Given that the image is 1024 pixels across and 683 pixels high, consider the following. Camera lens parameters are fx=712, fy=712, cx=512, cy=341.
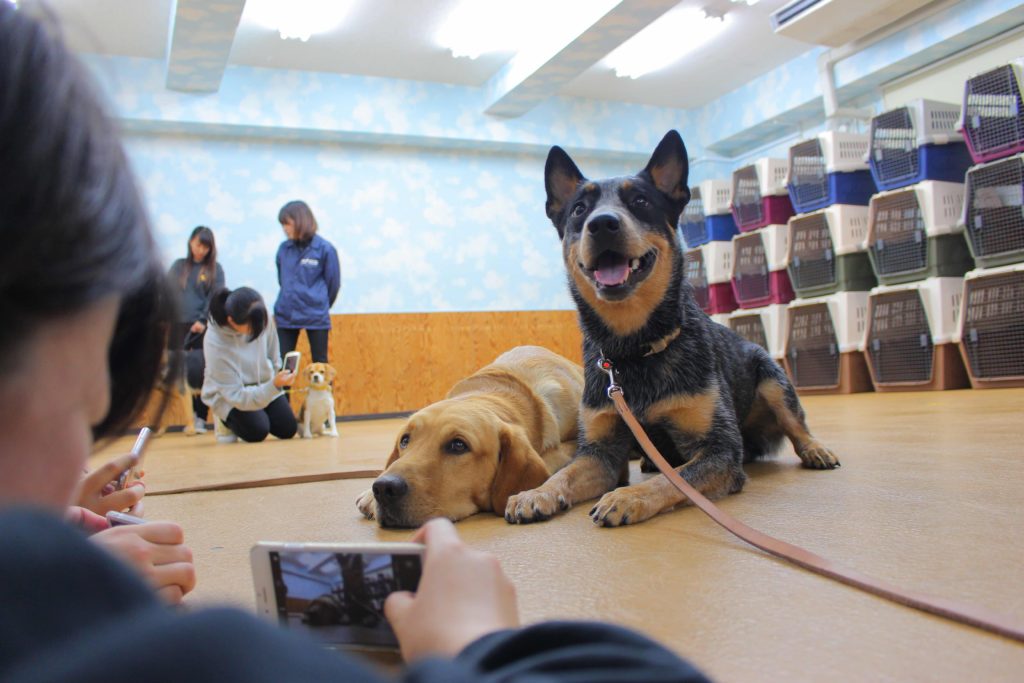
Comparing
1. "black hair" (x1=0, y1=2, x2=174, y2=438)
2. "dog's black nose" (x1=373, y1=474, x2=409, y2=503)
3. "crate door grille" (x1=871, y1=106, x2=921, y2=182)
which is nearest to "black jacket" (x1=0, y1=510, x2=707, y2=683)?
"black hair" (x1=0, y1=2, x2=174, y2=438)

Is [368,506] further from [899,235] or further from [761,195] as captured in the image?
[761,195]

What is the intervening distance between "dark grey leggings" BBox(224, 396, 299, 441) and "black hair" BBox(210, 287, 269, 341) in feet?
2.82

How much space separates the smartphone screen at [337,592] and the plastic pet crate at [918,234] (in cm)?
736

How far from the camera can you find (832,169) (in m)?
7.94

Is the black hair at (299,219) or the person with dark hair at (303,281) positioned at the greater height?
the black hair at (299,219)

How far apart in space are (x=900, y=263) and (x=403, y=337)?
6.73 metres

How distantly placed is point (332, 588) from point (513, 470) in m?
1.44

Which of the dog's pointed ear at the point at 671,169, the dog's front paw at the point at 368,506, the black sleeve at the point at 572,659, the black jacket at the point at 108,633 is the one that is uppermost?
the dog's pointed ear at the point at 671,169

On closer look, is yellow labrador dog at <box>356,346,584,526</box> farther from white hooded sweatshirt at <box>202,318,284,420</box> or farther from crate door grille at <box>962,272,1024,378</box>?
crate door grille at <box>962,272,1024,378</box>

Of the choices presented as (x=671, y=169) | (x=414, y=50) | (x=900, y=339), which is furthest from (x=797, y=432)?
(x=414, y=50)

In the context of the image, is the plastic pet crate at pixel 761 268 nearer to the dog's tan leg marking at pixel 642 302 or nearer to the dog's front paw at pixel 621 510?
the dog's tan leg marking at pixel 642 302

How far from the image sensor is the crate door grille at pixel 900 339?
6.92 m

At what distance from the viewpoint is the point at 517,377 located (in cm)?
301

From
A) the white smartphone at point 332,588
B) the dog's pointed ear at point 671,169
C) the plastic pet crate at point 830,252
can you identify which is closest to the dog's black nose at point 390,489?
the white smartphone at point 332,588
